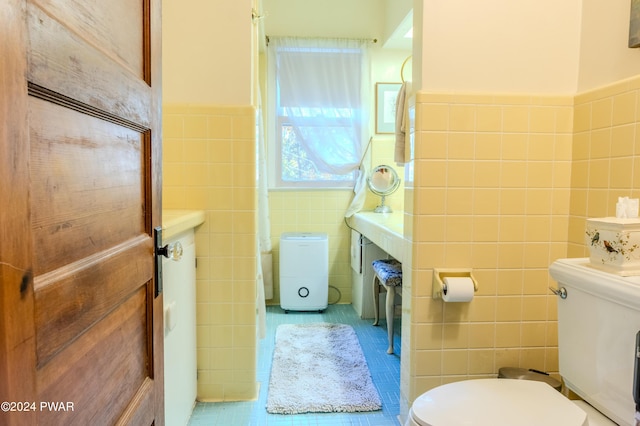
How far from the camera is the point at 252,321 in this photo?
6.19 feet

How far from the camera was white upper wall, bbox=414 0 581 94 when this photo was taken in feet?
5.03

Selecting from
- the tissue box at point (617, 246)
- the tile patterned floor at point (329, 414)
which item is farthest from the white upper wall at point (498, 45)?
the tile patterned floor at point (329, 414)

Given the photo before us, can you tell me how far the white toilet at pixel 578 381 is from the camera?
3.25 feet

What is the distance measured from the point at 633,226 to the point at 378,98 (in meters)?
2.60

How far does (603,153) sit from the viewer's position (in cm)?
143

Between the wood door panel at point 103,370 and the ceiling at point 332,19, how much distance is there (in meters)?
3.00

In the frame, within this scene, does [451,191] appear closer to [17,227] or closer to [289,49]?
[17,227]

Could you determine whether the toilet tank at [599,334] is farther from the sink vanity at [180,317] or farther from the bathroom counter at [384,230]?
the sink vanity at [180,317]

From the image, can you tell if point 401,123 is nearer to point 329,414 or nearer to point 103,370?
point 329,414

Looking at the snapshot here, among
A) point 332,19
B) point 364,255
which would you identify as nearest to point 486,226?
point 364,255

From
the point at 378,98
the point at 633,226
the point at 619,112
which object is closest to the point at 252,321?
the point at 633,226

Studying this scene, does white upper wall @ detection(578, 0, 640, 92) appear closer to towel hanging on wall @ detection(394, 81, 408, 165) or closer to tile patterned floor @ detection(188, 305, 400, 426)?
towel hanging on wall @ detection(394, 81, 408, 165)

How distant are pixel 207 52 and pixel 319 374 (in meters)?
1.76

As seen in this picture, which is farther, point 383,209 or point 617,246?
point 383,209
